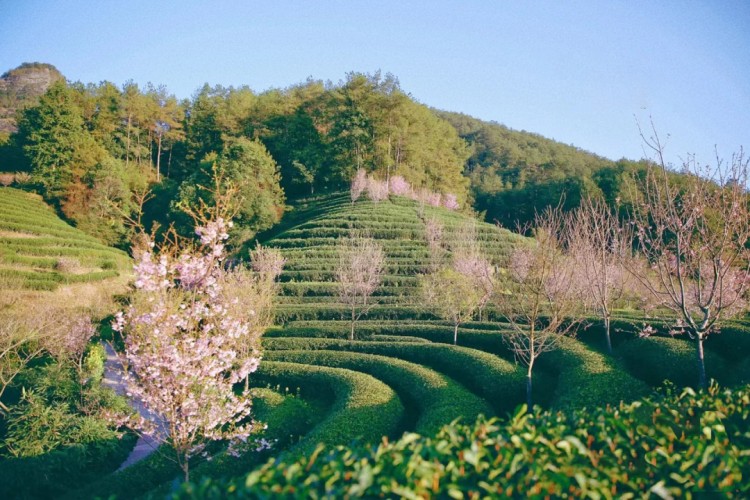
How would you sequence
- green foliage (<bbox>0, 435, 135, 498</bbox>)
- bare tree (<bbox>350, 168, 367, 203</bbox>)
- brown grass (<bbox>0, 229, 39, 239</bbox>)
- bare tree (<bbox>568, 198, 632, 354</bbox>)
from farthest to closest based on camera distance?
bare tree (<bbox>350, 168, 367, 203</bbox>) < brown grass (<bbox>0, 229, 39, 239</bbox>) < bare tree (<bbox>568, 198, 632, 354</bbox>) < green foliage (<bbox>0, 435, 135, 498</bbox>)

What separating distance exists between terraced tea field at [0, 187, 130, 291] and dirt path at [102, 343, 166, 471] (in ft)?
24.9

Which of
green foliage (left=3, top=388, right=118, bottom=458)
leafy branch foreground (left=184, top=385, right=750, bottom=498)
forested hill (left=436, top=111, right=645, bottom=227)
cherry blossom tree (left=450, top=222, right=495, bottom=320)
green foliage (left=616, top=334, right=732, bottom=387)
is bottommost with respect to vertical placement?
green foliage (left=3, top=388, right=118, bottom=458)

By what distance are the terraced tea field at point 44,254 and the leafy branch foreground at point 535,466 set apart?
31958 mm

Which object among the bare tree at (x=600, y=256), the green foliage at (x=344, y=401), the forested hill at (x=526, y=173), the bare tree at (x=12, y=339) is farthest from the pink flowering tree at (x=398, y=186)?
the bare tree at (x=12, y=339)

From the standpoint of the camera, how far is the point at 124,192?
5116cm

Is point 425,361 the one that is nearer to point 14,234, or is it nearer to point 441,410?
point 441,410

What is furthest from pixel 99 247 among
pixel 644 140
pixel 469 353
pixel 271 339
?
A: pixel 644 140

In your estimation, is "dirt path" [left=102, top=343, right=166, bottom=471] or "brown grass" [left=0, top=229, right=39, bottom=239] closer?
"dirt path" [left=102, top=343, right=166, bottom=471]

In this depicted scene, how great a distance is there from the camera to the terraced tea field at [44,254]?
30031mm

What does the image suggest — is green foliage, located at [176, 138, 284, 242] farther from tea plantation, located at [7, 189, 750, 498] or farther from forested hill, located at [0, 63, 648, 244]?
tea plantation, located at [7, 189, 750, 498]

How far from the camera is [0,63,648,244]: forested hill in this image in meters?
50.5

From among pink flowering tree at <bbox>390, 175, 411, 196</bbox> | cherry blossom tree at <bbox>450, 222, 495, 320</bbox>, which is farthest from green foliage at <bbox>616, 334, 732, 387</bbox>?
pink flowering tree at <bbox>390, 175, 411, 196</bbox>

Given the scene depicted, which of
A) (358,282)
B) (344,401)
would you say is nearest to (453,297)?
(358,282)

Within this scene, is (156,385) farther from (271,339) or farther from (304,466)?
(271,339)
